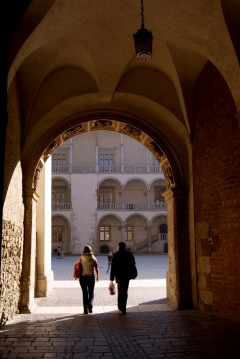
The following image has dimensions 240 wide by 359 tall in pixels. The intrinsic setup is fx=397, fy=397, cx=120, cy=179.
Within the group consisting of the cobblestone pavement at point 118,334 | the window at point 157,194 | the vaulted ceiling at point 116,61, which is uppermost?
the window at point 157,194

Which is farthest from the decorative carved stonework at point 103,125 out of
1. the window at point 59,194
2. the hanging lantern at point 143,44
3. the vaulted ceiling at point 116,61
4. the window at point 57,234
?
the window at point 57,234

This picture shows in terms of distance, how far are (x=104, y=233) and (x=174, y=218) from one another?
32.2 metres

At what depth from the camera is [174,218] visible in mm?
9336

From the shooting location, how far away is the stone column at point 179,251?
29.4 feet

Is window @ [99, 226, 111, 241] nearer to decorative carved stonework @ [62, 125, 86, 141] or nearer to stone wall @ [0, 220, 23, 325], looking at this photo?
decorative carved stonework @ [62, 125, 86, 141]

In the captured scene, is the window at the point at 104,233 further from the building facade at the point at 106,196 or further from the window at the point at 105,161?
the window at the point at 105,161

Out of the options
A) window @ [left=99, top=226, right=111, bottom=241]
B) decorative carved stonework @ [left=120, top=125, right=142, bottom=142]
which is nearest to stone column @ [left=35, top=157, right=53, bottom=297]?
decorative carved stonework @ [left=120, top=125, right=142, bottom=142]

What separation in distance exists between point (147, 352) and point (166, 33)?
214 inches

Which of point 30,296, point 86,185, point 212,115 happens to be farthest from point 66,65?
point 86,185

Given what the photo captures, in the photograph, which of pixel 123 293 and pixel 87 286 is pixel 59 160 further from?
pixel 123 293

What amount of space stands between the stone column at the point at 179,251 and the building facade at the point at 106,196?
30235mm

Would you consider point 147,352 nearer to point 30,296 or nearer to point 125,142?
point 30,296

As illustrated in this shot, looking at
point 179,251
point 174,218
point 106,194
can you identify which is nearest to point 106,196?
point 106,194

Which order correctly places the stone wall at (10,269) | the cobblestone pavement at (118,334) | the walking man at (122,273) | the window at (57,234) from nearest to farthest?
the cobblestone pavement at (118,334) → the stone wall at (10,269) → the walking man at (122,273) → the window at (57,234)
